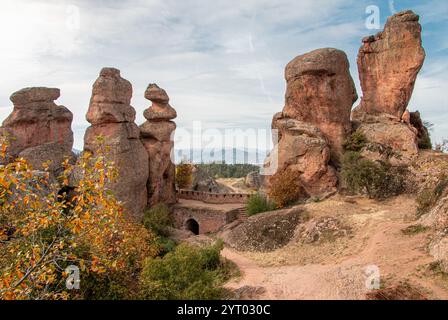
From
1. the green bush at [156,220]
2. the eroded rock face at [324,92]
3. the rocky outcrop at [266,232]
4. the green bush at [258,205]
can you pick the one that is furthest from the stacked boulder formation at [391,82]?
the green bush at [156,220]

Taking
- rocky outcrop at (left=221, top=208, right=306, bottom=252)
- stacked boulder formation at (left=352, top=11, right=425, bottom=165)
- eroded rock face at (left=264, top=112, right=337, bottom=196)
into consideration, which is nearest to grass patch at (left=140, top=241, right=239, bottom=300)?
rocky outcrop at (left=221, top=208, right=306, bottom=252)

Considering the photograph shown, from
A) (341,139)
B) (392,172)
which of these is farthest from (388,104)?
(392,172)

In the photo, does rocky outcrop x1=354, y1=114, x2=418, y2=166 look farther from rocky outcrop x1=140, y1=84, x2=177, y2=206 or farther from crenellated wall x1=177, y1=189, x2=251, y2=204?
rocky outcrop x1=140, y1=84, x2=177, y2=206

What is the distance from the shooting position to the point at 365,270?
13.3 m

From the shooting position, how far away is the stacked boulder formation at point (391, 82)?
89.2 ft

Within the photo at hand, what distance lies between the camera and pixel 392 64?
29078 millimetres

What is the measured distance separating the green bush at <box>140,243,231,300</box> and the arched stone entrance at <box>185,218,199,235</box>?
15011 millimetres

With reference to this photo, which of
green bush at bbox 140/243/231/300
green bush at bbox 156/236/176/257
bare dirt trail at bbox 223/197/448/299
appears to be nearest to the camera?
bare dirt trail at bbox 223/197/448/299

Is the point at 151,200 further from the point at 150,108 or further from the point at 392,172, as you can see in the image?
the point at 392,172

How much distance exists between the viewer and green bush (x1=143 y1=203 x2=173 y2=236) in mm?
25266

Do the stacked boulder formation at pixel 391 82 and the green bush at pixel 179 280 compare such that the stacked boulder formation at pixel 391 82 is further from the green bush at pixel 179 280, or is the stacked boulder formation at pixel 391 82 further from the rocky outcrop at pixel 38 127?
the rocky outcrop at pixel 38 127

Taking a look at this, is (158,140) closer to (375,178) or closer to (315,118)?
(315,118)

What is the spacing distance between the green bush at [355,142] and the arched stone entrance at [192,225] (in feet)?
44.6

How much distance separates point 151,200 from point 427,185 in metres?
19.1
